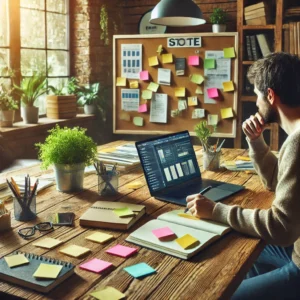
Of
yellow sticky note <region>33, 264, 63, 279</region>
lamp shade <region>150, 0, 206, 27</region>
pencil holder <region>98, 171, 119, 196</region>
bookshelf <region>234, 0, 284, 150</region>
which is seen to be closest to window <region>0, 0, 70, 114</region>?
lamp shade <region>150, 0, 206, 27</region>

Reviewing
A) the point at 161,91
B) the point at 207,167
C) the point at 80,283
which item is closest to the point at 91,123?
the point at 161,91

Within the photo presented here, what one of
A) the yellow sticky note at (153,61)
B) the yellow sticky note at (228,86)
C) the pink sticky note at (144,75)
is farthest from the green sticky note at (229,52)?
the pink sticky note at (144,75)

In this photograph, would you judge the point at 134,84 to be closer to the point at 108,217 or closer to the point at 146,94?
the point at 146,94

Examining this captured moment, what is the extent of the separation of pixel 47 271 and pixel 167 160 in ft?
2.94

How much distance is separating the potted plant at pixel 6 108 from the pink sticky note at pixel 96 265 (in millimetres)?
2730

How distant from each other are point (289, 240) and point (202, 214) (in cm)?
29

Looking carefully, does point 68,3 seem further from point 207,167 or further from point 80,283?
point 80,283

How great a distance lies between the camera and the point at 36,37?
420 cm

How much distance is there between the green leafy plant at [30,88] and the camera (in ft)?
12.7

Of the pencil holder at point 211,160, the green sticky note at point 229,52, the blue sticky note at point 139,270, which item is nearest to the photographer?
the blue sticky note at point 139,270

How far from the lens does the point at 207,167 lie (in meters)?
2.31

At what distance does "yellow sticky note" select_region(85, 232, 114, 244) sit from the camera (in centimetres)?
134

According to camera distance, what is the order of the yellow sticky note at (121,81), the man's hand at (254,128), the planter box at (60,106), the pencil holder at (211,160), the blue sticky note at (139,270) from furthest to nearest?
the yellow sticky note at (121,81)
the planter box at (60,106)
the pencil holder at (211,160)
the man's hand at (254,128)
the blue sticky note at (139,270)

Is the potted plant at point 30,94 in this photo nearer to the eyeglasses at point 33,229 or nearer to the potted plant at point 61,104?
the potted plant at point 61,104
